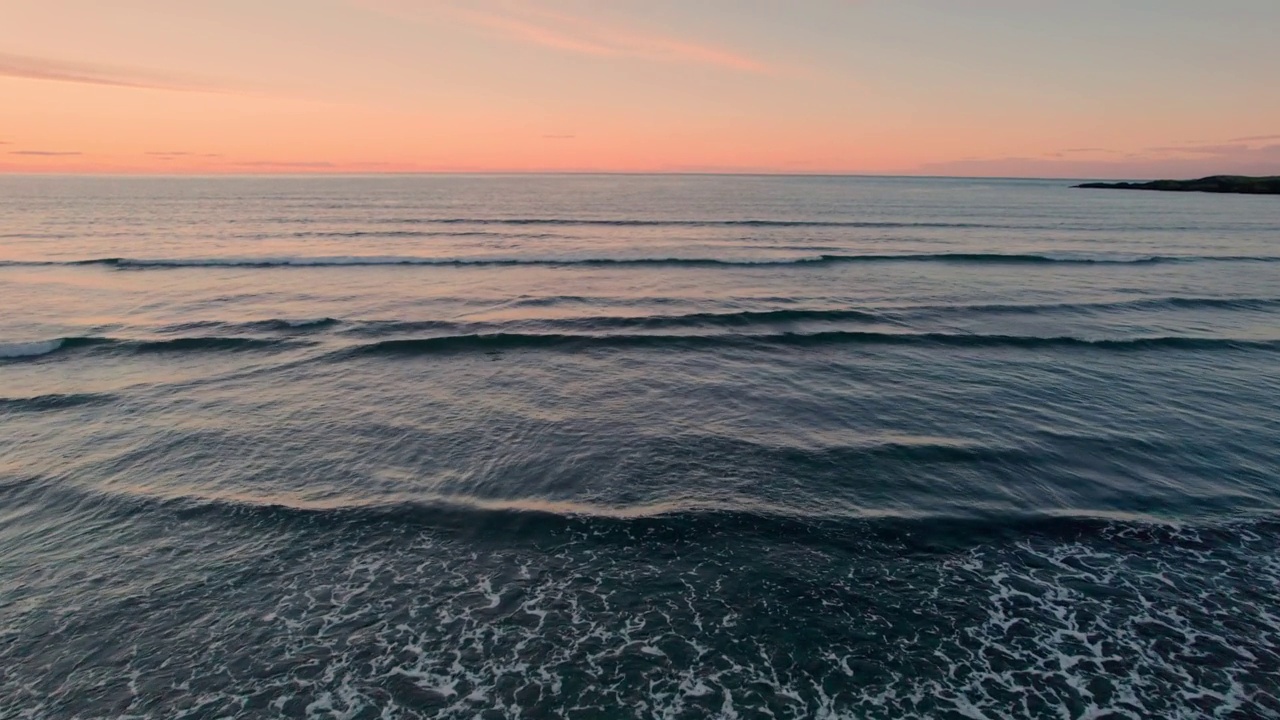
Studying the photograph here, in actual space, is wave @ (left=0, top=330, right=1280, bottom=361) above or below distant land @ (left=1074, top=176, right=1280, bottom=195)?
below

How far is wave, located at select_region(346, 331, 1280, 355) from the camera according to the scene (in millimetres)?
26406

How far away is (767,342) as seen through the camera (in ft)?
90.7

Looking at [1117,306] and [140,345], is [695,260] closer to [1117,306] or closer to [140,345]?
[1117,306]

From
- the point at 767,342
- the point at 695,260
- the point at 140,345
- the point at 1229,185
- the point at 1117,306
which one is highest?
the point at 1229,185

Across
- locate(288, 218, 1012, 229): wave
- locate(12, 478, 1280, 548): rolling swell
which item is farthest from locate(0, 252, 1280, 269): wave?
locate(12, 478, 1280, 548): rolling swell

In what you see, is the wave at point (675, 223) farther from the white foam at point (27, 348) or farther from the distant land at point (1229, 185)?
the distant land at point (1229, 185)

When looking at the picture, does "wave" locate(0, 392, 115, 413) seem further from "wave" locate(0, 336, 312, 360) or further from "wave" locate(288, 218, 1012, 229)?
"wave" locate(288, 218, 1012, 229)

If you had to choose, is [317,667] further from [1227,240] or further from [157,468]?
[1227,240]

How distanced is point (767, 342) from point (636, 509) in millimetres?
15241

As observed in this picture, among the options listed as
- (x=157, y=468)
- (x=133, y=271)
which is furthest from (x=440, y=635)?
(x=133, y=271)

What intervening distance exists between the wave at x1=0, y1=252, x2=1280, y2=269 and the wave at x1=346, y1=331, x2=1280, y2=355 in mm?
19192

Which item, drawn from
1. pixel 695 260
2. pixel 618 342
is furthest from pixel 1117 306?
pixel 618 342

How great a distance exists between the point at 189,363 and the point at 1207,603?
98.9 feet

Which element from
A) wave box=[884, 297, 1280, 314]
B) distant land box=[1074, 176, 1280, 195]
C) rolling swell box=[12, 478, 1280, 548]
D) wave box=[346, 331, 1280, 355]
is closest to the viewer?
rolling swell box=[12, 478, 1280, 548]
